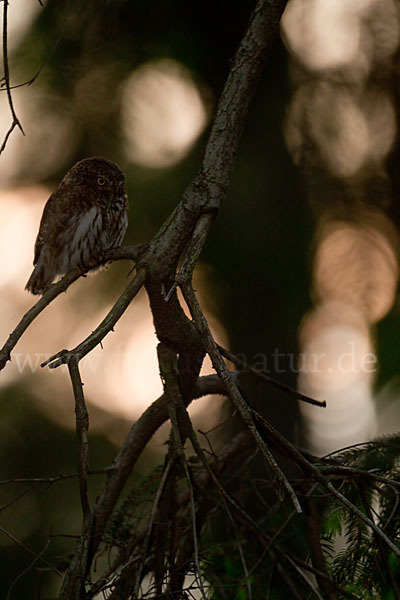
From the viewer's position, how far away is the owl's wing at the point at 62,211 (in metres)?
3.11

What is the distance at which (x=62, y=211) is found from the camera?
3133mm

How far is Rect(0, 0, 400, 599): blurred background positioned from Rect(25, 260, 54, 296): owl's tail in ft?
1.56

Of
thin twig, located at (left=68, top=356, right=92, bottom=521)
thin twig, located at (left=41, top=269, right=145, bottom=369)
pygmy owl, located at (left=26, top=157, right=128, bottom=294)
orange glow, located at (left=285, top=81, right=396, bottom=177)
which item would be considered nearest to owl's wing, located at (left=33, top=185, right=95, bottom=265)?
pygmy owl, located at (left=26, top=157, right=128, bottom=294)

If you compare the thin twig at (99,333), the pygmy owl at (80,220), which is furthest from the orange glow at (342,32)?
the thin twig at (99,333)

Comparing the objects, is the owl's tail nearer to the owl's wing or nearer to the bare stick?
the owl's wing

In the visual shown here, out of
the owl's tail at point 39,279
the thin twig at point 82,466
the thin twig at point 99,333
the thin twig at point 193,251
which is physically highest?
the owl's tail at point 39,279

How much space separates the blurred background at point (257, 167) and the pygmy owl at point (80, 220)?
511mm

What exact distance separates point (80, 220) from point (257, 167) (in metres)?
1.17

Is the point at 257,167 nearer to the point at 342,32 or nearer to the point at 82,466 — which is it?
the point at 342,32

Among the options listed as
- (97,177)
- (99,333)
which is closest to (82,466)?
(99,333)

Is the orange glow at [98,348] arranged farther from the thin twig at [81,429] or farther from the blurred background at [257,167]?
the thin twig at [81,429]

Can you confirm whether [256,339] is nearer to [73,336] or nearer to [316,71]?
[73,336]

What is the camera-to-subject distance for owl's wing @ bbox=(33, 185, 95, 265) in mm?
3111

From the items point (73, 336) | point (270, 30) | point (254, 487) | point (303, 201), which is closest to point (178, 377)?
point (254, 487)
